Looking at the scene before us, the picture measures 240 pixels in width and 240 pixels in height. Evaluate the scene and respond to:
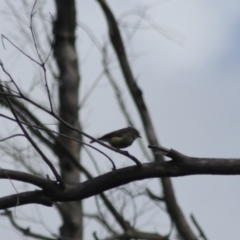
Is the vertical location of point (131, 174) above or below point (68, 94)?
below

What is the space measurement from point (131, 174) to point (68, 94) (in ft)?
11.9

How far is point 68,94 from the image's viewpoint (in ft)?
23.9

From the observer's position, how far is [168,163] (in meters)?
3.74

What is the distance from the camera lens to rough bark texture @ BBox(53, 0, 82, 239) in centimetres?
696

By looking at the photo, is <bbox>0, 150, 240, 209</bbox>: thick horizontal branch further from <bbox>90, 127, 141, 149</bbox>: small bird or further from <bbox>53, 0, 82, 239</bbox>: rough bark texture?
<bbox>53, 0, 82, 239</bbox>: rough bark texture

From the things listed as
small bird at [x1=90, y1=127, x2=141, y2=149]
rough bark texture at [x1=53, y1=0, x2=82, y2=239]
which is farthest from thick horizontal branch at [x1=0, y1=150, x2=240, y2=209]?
rough bark texture at [x1=53, y1=0, x2=82, y2=239]

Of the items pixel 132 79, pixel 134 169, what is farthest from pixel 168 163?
pixel 132 79

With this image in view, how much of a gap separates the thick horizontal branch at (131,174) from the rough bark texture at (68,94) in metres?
3.13

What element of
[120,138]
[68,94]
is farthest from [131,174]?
[68,94]

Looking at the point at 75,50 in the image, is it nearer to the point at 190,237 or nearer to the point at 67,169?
the point at 67,169

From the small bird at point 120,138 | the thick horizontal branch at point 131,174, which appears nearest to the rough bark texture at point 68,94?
the small bird at point 120,138

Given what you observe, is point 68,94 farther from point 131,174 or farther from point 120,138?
point 131,174

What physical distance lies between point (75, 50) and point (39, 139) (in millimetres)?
1118

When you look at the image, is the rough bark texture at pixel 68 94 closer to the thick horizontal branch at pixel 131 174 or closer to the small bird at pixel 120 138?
the small bird at pixel 120 138
